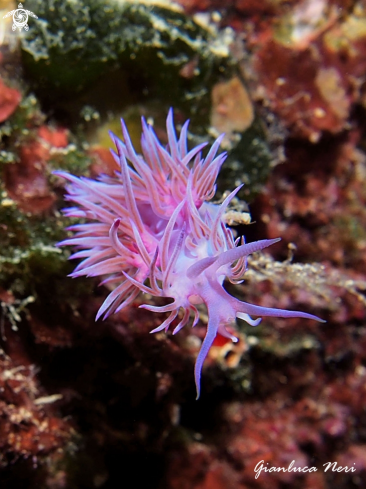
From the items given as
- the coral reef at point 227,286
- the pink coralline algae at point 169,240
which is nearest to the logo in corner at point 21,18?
the coral reef at point 227,286

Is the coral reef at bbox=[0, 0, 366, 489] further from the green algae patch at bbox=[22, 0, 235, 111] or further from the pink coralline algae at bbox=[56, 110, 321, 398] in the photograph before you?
the pink coralline algae at bbox=[56, 110, 321, 398]

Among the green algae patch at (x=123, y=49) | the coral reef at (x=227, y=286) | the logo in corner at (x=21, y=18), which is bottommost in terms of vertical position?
the coral reef at (x=227, y=286)

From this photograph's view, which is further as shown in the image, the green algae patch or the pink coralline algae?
the green algae patch

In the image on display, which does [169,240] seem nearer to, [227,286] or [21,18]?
[227,286]

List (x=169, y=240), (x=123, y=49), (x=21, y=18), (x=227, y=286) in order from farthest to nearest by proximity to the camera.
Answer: (x=227, y=286)
(x=123, y=49)
(x=21, y=18)
(x=169, y=240)

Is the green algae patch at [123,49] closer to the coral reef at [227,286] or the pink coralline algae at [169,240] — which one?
the coral reef at [227,286]

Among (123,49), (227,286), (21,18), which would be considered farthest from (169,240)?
(21,18)

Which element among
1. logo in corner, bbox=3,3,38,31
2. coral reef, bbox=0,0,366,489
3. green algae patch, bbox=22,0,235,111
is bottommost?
coral reef, bbox=0,0,366,489

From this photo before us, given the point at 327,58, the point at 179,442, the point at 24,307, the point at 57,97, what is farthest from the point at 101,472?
the point at 327,58

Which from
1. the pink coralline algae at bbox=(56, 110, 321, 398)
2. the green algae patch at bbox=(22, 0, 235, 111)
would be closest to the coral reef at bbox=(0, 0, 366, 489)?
the green algae patch at bbox=(22, 0, 235, 111)

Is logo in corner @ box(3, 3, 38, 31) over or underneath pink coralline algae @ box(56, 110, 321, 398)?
over
